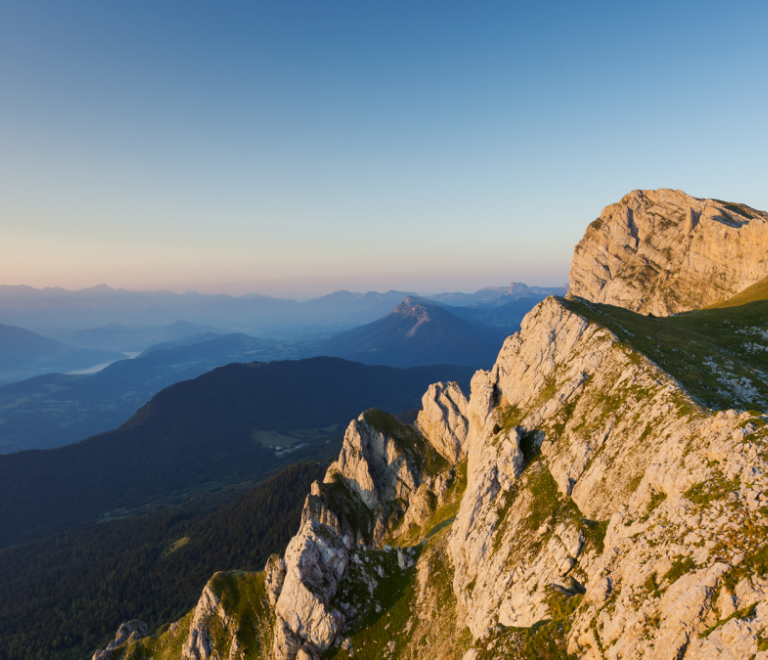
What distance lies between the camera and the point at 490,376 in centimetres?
6919

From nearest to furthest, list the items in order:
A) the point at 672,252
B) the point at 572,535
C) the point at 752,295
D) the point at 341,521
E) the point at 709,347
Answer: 1. the point at 572,535
2. the point at 709,347
3. the point at 752,295
4. the point at 341,521
5. the point at 672,252

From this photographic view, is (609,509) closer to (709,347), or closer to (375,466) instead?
(709,347)

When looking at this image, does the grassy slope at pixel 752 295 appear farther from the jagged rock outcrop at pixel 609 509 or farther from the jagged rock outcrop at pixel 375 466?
the jagged rock outcrop at pixel 375 466

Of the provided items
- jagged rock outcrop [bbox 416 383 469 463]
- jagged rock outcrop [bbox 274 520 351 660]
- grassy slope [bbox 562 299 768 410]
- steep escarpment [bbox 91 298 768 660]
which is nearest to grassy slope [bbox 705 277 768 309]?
grassy slope [bbox 562 299 768 410]

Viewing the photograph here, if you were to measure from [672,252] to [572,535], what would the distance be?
17232cm

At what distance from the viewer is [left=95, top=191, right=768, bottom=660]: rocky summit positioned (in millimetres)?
23422

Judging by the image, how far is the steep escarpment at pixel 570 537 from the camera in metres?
23.3

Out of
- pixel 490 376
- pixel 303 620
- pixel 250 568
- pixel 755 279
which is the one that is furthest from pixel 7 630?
pixel 755 279

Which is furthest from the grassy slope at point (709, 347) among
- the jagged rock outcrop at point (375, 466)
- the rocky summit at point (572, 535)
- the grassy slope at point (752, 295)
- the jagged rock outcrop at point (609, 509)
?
the jagged rock outcrop at point (375, 466)

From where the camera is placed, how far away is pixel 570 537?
35.3m

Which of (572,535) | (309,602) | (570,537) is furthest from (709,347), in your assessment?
(309,602)

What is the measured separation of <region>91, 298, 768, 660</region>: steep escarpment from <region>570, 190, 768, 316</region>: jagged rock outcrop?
64.0 meters

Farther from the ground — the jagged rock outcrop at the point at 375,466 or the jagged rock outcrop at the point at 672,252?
the jagged rock outcrop at the point at 672,252

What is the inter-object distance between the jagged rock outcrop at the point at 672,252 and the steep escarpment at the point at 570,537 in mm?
63991
